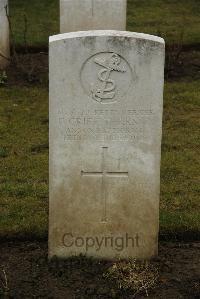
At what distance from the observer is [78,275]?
5.06m

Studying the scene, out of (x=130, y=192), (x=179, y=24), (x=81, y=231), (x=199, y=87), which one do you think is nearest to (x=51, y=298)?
(x=81, y=231)

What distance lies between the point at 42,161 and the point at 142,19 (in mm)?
7104

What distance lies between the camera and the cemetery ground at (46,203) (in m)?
4.93

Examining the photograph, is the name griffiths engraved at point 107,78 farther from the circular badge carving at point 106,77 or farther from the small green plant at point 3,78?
the small green plant at point 3,78

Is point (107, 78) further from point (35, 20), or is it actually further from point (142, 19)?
point (142, 19)

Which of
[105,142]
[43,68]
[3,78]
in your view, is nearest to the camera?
[105,142]

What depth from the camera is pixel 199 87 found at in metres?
10.0

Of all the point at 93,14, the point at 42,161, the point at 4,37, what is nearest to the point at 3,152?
the point at 42,161

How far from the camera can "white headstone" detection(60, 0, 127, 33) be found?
10.5 metres

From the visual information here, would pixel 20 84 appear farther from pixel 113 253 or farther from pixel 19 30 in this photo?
pixel 113 253

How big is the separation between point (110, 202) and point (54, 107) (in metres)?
0.82

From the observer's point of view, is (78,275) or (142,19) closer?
(78,275)

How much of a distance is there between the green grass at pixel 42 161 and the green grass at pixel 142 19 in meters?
2.45

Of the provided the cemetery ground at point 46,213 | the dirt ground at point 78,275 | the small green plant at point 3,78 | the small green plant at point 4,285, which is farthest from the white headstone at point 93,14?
the small green plant at point 4,285
